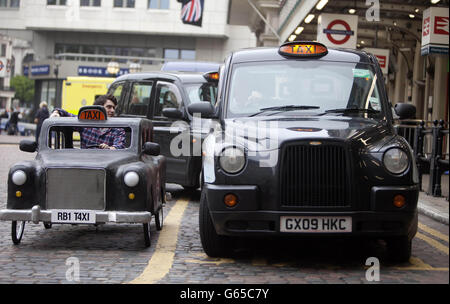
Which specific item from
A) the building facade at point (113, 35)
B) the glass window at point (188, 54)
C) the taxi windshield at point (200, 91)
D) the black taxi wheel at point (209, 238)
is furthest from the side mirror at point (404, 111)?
the glass window at point (188, 54)

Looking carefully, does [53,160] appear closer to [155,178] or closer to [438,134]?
[155,178]

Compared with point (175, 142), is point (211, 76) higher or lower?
higher

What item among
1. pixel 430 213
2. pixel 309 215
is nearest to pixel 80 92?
pixel 430 213

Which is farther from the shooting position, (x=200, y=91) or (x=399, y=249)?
(x=200, y=91)

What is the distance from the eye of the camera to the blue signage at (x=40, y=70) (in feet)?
213

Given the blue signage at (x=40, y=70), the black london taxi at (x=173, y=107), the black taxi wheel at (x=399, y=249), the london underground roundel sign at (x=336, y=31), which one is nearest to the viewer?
the black taxi wheel at (x=399, y=249)

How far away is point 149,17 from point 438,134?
52532mm

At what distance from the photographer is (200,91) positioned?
41.8 feet

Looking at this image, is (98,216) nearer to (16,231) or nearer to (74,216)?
(74,216)

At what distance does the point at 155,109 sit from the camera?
1268cm

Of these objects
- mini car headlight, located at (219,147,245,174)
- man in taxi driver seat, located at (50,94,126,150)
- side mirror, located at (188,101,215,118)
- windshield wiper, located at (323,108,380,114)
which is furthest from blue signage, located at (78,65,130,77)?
mini car headlight, located at (219,147,245,174)

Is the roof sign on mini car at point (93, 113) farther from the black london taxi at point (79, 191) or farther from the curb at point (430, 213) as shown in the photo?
the curb at point (430, 213)

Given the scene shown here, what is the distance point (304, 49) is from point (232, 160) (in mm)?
1999
